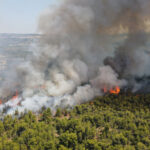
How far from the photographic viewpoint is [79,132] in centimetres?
3144

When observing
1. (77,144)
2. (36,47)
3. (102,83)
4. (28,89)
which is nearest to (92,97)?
(102,83)

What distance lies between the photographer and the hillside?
27.4 meters

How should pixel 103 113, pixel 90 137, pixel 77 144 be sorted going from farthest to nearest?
1. pixel 103 113
2. pixel 90 137
3. pixel 77 144

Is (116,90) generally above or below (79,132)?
above

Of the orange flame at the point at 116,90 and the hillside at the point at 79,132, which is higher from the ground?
the orange flame at the point at 116,90

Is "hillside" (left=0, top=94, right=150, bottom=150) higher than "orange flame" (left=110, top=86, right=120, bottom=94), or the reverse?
"orange flame" (left=110, top=86, right=120, bottom=94)

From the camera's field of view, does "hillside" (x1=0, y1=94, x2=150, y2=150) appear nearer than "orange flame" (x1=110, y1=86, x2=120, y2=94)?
Yes

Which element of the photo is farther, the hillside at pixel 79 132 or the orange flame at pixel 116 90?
the orange flame at pixel 116 90

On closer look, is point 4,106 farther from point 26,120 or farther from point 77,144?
point 77,144

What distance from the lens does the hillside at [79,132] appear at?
27.4 meters

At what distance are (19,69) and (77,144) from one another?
3881cm

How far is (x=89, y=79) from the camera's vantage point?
74.1 metres

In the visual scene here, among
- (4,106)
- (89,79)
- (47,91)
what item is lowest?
(4,106)

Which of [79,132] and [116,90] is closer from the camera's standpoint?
[79,132]
